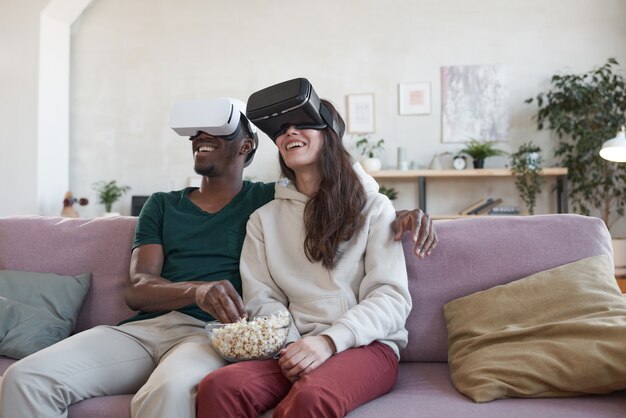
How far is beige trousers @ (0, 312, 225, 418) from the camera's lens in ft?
5.02

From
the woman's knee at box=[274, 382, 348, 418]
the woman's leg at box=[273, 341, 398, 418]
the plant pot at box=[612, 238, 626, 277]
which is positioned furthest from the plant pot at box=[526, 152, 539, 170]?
the woman's knee at box=[274, 382, 348, 418]

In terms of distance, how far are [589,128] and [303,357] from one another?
14.1ft

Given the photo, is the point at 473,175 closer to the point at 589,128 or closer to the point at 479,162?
the point at 479,162

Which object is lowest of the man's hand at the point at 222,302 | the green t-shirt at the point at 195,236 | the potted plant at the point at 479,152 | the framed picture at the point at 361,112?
the man's hand at the point at 222,302

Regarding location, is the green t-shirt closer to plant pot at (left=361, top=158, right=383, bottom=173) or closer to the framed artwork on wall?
plant pot at (left=361, top=158, right=383, bottom=173)

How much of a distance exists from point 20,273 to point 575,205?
14.7ft

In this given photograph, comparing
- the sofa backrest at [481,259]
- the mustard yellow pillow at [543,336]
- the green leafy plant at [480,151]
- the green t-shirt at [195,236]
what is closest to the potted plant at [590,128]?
the green leafy plant at [480,151]

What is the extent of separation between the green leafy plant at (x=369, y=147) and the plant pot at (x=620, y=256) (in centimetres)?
221

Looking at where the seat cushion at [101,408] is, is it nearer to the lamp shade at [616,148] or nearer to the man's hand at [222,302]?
the man's hand at [222,302]

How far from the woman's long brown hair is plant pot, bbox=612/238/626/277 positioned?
2620 millimetres

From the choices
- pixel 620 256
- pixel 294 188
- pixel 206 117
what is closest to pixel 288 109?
pixel 294 188

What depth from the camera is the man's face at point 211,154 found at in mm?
2186

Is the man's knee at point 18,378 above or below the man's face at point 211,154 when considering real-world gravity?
below

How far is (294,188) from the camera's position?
204 centimetres
